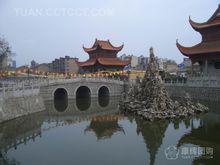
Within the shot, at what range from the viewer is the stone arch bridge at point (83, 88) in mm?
42344

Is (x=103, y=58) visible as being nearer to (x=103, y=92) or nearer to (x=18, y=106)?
(x=103, y=92)

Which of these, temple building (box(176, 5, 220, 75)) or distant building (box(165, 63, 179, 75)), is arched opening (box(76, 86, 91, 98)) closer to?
temple building (box(176, 5, 220, 75))

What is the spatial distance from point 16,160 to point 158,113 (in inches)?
575

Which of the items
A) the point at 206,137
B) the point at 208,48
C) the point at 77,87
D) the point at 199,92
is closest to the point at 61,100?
the point at 77,87

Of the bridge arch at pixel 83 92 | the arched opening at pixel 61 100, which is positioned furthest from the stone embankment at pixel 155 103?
the bridge arch at pixel 83 92

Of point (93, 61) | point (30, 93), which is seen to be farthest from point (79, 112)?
point (93, 61)

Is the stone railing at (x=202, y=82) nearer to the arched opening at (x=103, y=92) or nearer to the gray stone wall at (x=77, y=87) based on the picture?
the gray stone wall at (x=77, y=87)

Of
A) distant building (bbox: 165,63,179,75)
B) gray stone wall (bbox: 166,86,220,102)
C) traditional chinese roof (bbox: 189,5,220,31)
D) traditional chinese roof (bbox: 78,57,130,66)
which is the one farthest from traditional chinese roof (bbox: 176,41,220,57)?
distant building (bbox: 165,63,179,75)

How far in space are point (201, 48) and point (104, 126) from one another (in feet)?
74.2

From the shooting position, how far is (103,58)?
6056 cm

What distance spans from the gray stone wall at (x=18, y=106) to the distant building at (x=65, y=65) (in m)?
73.1

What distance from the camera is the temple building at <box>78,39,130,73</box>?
194 ft

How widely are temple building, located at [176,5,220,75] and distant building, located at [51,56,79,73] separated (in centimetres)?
6535

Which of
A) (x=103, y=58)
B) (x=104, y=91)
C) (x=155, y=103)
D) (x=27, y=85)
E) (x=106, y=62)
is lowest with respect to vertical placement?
(x=104, y=91)
